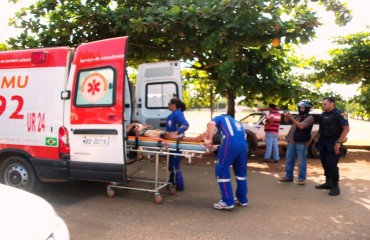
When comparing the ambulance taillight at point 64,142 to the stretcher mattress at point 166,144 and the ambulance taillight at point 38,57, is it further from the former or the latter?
the ambulance taillight at point 38,57

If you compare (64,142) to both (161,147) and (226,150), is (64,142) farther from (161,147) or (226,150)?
(226,150)

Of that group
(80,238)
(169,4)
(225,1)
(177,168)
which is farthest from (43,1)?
(80,238)

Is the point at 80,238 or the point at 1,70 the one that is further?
the point at 1,70

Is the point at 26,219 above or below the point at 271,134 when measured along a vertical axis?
below

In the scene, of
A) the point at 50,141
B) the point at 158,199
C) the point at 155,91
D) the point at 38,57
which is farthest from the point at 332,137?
the point at 38,57

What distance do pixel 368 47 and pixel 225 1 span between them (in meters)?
7.73

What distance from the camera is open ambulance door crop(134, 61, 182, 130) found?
759cm

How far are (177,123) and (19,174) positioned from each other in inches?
105

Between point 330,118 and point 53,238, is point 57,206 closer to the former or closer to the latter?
point 53,238

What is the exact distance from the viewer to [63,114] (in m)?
5.34

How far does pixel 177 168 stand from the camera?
6312 mm

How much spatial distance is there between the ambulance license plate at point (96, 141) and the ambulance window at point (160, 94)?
2.76m

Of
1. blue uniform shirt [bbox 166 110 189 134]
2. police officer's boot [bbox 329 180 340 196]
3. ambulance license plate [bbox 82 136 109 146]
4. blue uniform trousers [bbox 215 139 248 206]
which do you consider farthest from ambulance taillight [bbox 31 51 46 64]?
police officer's boot [bbox 329 180 340 196]

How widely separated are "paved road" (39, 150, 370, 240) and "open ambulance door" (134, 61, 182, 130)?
169 centimetres
